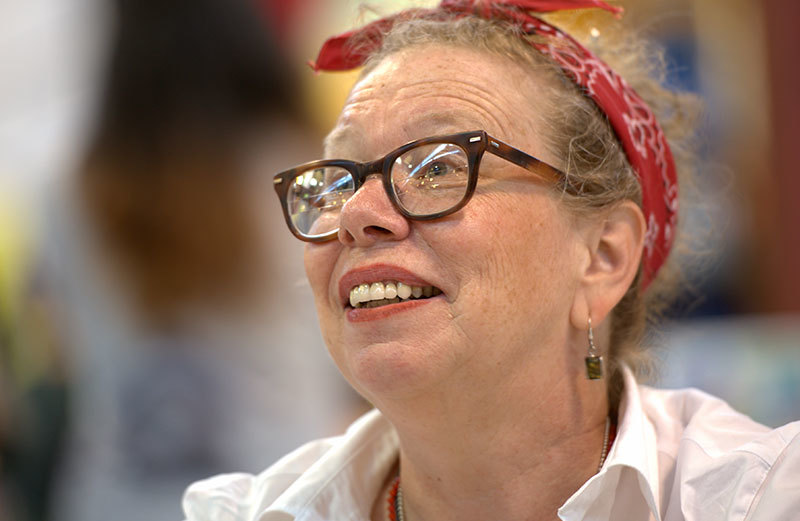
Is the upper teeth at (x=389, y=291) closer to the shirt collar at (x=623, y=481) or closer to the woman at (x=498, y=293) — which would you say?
the woman at (x=498, y=293)

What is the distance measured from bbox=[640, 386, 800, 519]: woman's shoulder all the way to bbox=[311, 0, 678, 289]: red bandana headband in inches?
16.4

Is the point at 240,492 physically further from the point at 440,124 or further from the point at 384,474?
the point at 440,124

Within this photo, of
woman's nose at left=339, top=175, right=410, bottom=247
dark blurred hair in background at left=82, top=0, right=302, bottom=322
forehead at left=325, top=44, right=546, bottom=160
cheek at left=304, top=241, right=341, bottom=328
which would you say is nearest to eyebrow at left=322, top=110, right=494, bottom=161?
forehead at left=325, top=44, right=546, bottom=160

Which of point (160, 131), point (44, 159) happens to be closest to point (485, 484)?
point (160, 131)

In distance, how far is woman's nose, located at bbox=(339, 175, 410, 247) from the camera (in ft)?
5.36

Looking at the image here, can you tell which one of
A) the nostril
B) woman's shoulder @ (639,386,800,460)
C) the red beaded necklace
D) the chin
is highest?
the nostril

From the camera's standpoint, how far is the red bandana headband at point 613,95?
6.20 ft

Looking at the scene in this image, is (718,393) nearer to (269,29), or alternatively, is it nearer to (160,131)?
(160,131)

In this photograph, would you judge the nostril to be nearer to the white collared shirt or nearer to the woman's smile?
the woman's smile

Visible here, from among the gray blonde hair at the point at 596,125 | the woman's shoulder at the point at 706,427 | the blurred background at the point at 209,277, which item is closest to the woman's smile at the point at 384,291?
the gray blonde hair at the point at 596,125

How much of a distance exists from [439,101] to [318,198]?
1.15 ft

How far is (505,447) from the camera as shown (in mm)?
1742

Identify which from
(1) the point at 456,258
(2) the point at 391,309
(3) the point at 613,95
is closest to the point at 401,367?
(2) the point at 391,309

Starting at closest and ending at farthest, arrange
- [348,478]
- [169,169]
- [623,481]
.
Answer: [623,481]
[348,478]
[169,169]
